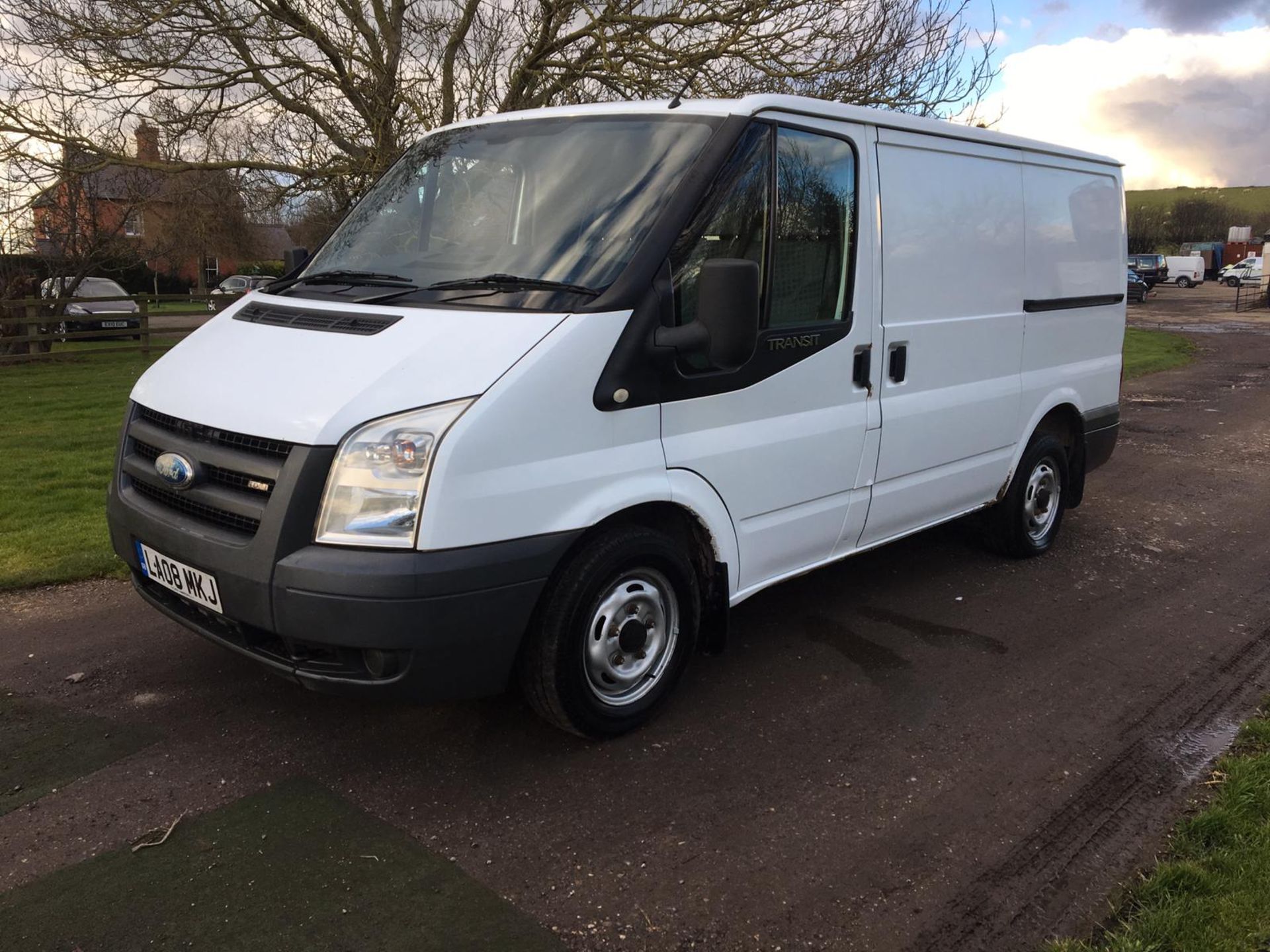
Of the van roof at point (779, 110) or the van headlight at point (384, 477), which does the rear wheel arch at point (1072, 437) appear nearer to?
the van roof at point (779, 110)

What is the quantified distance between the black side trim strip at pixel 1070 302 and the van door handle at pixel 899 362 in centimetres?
130

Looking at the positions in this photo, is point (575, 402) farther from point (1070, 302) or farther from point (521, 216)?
point (1070, 302)

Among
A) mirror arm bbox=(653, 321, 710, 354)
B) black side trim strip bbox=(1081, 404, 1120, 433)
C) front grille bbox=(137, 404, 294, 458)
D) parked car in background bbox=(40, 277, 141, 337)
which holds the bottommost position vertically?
black side trim strip bbox=(1081, 404, 1120, 433)


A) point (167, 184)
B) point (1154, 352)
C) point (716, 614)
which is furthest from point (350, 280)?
point (1154, 352)

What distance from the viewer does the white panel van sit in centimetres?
307

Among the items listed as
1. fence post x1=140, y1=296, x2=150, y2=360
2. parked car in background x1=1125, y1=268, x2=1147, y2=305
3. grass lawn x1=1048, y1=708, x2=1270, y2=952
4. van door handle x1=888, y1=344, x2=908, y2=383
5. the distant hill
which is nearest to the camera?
grass lawn x1=1048, y1=708, x2=1270, y2=952

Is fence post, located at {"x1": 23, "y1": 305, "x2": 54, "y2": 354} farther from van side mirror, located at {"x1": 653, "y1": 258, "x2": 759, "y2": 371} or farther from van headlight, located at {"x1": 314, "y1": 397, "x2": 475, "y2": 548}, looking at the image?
van side mirror, located at {"x1": 653, "y1": 258, "x2": 759, "y2": 371}

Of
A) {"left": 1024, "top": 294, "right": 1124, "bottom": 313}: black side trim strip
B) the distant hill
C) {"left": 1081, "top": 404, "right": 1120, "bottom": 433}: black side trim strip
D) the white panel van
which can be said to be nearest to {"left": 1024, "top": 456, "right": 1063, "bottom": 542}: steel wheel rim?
{"left": 1081, "top": 404, "right": 1120, "bottom": 433}: black side trim strip

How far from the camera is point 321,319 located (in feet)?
12.0

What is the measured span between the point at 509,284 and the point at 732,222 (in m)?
0.90

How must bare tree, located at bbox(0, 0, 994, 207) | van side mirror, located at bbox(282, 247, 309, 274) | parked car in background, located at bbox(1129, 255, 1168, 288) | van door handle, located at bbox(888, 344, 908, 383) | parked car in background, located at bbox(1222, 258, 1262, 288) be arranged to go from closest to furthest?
van door handle, located at bbox(888, 344, 908, 383)
van side mirror, located at bbox(282, 247, 309, 274)
bare tree, located at bbox(0, 0, 994, 207)
parked car in background, located at bbox(1129, 255, 1168, 288)
parked car in background, located at bbox(1222, 258, 1262, 288)

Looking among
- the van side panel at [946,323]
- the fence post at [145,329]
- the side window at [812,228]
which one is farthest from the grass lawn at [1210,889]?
the fence post at [145,329]

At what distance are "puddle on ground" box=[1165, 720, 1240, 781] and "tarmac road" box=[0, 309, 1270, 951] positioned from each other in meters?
0.01

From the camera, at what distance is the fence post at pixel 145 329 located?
58.9ft
